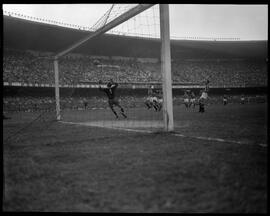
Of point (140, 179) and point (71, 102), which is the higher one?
point (71, 102)

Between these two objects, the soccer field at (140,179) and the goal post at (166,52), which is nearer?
the soccer field at (140,179)

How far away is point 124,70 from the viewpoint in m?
46.9

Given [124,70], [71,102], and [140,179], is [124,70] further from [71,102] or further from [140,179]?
[140,179]

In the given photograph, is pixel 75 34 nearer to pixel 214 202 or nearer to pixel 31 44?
pixel 31 44

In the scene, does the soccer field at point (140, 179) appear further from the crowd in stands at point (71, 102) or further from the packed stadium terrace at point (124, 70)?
the packed stadium terrace at point (124, 70)

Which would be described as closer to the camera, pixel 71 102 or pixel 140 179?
pixel 140 179

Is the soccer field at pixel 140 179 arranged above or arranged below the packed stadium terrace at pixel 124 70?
below

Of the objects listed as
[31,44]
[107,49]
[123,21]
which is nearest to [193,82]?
[107,49]

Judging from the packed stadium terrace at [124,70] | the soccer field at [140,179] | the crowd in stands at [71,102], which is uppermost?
the packed stadium terrace at [124,70]

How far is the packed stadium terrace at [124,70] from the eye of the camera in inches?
1446

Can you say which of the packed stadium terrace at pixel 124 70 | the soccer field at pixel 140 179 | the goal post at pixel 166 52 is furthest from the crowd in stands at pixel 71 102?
the soccer field at pixel 140 179

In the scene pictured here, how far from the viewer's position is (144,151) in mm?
5105

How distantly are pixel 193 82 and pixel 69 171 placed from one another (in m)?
45.9

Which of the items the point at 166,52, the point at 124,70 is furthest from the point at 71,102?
the point at 166,52
